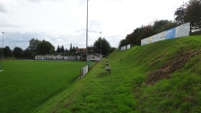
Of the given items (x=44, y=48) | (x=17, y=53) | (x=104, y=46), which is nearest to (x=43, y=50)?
(x=44, y=48)

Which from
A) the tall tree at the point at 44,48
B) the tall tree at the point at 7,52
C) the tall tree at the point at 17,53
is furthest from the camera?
the tall tree at the point at 44,48

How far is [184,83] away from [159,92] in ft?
3.29

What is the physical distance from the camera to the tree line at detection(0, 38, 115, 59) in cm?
12131

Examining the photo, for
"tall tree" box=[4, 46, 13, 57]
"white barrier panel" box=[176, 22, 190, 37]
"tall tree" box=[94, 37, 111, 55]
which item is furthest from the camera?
"tall tree" box=[4, 46, 13, 57]

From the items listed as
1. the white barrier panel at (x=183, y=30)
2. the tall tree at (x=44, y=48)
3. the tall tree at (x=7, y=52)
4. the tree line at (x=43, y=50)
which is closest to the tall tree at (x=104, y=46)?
the tree line at (x=43, y=50)

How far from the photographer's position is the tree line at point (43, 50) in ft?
398

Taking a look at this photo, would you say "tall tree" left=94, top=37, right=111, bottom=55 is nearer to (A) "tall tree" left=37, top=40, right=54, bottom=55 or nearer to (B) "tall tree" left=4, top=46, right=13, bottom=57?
(A) "tall tree" left=37, top=40, right=54, bottom=55

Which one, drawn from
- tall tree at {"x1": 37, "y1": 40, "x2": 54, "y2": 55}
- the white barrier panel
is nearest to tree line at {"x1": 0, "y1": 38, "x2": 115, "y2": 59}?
tall tree at {"x1": 37, "y1": 40, "x2": 54, "y2": 55}

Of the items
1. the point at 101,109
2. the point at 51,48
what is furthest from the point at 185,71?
the point at 51,48

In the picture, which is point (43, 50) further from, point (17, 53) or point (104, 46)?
point (104, 46)

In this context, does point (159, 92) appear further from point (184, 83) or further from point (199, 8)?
point (199, 8)

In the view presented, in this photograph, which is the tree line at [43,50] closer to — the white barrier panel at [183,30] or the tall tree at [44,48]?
the tall tree at [44,48]

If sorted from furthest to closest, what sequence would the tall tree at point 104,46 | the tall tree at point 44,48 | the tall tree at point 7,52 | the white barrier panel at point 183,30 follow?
1. the tall tree at point 44,48
2. the tall tree at point 7,52
3. the tall tree at point 104,46
4. the white barrier panel at point 183,30

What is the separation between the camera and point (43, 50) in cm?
16275
